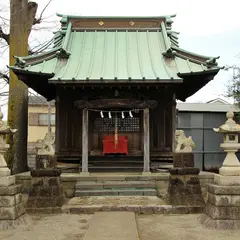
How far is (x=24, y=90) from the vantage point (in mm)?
14500

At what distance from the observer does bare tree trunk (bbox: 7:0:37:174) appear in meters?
14.0

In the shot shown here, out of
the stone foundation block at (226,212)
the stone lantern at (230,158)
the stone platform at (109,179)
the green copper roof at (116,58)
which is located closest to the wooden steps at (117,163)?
the stone platform at (109,179)

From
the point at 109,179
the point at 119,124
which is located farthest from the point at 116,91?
the point at 109,179

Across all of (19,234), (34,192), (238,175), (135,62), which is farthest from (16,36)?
(238,175)

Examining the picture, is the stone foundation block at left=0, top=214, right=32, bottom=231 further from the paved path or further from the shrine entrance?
the shrine entrance

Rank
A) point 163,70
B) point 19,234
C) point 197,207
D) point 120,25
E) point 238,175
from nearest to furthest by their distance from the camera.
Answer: point 19,234 < point 238,175 < point 197,207 < point 163,70 < point 120,25

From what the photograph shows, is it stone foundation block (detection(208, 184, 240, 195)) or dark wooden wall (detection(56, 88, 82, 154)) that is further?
dark wooden wall (detection(56, 88, 82, 154))

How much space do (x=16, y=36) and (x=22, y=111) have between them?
3138 millimetres

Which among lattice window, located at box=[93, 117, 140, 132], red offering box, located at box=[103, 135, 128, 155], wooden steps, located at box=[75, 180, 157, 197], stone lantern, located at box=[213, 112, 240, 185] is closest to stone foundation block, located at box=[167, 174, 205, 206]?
wooden steps, located at box=[75, 180, 157, 197]

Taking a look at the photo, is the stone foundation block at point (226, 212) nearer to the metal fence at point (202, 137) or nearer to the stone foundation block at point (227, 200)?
the stone foundation block at point (227, 200)

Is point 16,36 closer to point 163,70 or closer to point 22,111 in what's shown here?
point 22,111

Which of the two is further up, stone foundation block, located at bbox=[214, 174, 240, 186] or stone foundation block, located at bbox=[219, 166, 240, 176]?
stone foundation block, located at bbox=[219, 166, 240, 176]

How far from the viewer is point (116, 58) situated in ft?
41.2

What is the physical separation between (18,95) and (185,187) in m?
7.96
